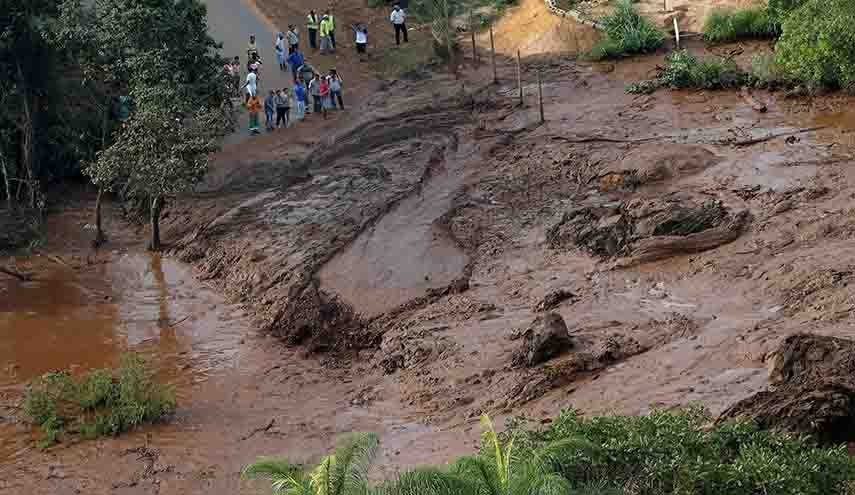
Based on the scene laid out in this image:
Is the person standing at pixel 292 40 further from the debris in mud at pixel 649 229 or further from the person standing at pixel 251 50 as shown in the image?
the debris in mud at pixel 649 229

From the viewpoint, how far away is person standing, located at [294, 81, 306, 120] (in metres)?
29.8

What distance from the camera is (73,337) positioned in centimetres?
2117

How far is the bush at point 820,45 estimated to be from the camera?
957 inches

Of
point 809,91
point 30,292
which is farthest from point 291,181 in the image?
point 809,91

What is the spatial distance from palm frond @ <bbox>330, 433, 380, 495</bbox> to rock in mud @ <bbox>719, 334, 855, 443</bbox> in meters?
4.31

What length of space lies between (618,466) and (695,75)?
55.7 feet

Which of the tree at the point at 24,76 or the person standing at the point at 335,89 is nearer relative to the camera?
the tree at the point at 24,76

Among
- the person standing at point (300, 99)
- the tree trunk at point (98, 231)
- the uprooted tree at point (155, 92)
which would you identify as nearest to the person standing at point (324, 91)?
the person standing at point (300, 99)

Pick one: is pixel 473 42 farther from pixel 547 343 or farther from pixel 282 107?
pixel 547 343

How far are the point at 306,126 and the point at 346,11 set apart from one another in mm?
8505

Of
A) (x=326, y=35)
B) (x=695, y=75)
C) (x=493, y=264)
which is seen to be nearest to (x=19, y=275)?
A: (x=493, y=264)

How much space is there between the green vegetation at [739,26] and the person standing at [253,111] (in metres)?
11.2

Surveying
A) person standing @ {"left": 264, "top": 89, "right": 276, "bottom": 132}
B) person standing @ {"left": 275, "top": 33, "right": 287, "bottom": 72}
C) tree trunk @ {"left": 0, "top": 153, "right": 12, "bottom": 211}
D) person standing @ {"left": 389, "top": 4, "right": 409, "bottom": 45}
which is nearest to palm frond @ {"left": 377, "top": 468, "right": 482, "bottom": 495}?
tree trunk @ {"left": 0, "top": 153, "right": 12, "bottom": 211}

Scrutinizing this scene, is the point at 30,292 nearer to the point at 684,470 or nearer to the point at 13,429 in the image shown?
the point at 13,429
